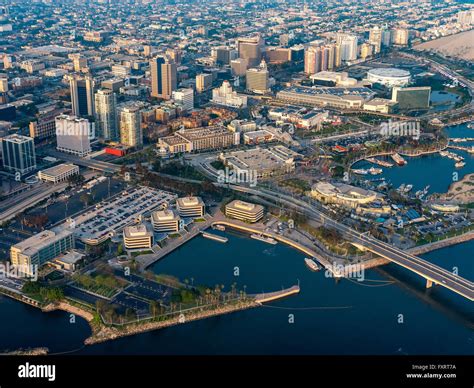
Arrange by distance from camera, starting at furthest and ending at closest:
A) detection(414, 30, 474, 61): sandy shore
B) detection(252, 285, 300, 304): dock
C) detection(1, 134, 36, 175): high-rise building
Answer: detection(414, 30, 474, 61): sandy shore
detection(1, 134, 36, 175): high-rise building
detection(252, 285, 300, 304): dock

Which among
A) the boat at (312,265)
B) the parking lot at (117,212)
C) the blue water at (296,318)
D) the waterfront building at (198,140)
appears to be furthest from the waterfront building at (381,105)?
the boat at (312,265)

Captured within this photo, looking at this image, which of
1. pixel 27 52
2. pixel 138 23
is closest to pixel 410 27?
pixel 138 23

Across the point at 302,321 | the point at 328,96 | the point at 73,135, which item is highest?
the point at 328,96

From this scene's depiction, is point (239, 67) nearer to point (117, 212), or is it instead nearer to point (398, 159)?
point (398, 159)

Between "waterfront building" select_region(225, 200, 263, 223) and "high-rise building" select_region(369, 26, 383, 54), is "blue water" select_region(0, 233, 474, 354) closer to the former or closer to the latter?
"waterfront building" select_region(225, 200, 263, 223)

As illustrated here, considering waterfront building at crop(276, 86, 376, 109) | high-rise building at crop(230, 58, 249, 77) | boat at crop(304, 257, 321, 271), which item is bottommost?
boat at crop(304, 257, 321, 271)

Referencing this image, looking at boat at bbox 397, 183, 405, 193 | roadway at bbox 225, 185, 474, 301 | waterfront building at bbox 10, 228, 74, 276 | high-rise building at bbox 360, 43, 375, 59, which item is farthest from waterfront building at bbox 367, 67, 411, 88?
waterfront building at bbox 10, 228, 74, 276

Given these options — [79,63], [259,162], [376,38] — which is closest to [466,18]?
[376,38]
